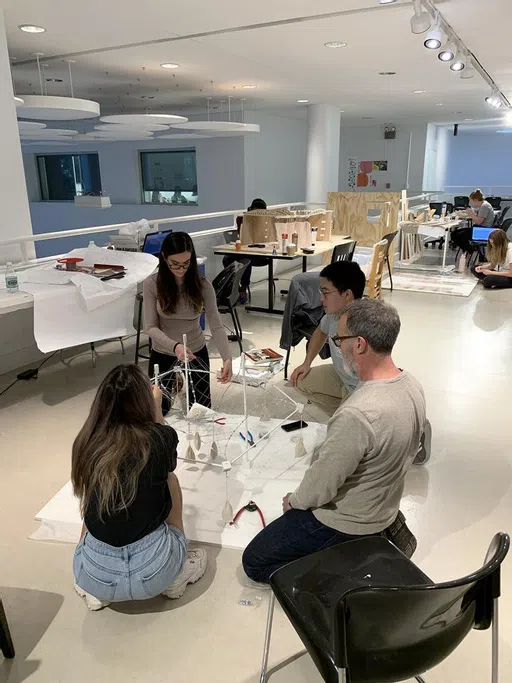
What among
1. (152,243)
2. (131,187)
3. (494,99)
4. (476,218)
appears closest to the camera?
(152,243)

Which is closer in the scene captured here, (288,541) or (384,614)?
(384,614)

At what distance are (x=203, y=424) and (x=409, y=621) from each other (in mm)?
1896

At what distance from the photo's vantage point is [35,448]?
3008mm

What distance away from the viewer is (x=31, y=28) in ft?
14.0

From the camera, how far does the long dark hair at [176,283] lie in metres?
2.69

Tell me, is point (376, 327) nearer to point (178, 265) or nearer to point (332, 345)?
point (332, 345)

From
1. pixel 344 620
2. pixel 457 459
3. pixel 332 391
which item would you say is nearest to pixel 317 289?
pixel 332 391

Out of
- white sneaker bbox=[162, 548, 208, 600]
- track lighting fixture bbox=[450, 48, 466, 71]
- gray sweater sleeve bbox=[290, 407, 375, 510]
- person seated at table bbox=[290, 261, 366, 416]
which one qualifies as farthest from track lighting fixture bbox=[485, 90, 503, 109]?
white sneaker bbox=[162, 548, 208, 600]

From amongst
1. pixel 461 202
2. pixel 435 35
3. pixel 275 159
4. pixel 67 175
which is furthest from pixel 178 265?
pixel 67 175

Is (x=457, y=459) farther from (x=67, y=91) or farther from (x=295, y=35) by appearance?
(x=67, y=91)

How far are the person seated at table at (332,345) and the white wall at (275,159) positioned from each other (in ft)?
→ 24.2

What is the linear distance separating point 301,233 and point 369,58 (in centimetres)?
191

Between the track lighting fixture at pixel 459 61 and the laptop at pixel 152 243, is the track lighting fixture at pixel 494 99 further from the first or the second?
the laptop at pixel 152 243

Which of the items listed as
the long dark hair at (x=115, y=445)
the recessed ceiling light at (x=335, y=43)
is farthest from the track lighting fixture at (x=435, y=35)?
the long dark hair at (x=115, y=445)
